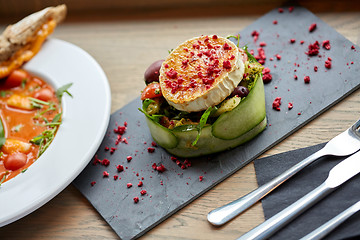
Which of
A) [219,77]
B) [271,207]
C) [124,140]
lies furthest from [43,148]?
[271,207]

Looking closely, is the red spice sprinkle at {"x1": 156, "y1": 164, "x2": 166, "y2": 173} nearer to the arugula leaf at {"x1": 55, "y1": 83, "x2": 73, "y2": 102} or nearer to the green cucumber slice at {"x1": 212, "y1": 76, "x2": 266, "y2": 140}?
the green cucumber slice at {"x1": 212, "y1": 76, "x2": 266, "y2": 140}

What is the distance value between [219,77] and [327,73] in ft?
2.53

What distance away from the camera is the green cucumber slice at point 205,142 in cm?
230

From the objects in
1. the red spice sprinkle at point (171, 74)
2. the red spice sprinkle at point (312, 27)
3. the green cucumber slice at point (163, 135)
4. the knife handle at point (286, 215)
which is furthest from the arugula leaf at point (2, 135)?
the red spice sprinkle at point (312, 27)

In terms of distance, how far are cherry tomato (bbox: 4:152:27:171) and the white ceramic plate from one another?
0.10 m

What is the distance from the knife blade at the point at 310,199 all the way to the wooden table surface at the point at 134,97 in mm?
100

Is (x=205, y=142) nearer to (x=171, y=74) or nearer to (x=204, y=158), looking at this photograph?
(x=204, y=158)

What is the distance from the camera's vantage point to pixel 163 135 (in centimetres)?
237

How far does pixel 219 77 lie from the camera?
2.22 meters

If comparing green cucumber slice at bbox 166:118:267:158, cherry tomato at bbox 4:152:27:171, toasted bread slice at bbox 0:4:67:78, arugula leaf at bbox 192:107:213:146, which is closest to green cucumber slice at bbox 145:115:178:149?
green cucumber slice at bbox 166:118:267:158

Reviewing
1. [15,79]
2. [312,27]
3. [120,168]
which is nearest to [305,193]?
[120,168]

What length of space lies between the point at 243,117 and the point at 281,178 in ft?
1.21

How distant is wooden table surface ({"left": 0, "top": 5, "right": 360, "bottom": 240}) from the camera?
2.18 metres

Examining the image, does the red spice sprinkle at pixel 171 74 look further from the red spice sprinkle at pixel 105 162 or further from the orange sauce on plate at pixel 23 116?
the orange sauce on plate at pixel 23 116
